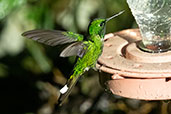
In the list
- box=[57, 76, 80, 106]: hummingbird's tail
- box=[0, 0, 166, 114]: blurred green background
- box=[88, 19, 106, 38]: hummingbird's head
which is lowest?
box=[0, 0, 166, 114]: blurred green background

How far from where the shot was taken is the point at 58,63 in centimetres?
341

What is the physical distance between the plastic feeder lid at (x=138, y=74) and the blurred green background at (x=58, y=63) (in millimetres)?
1384

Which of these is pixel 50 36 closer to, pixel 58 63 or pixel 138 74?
pixel 138 74

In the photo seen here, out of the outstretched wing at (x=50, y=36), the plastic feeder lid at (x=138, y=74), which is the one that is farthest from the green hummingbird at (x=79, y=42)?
the plastic feeder lid at (x=138, y=74)

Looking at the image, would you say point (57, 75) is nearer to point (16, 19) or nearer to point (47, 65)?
point (47, 65)

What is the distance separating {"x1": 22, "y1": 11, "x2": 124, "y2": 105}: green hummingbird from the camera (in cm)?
193

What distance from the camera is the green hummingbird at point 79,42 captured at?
1.93 m

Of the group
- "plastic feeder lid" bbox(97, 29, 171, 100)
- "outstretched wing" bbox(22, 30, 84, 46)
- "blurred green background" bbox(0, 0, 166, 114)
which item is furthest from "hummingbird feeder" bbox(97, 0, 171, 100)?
"blurred green background" bbox(0, 0, 166, 114)

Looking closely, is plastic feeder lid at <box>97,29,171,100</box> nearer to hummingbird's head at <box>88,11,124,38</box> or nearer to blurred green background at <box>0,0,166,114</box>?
hummingbird's head at <box>88,11,124,38</box>

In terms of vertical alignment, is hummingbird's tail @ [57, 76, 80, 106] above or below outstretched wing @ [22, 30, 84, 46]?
below

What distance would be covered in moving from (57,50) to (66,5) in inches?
15.2

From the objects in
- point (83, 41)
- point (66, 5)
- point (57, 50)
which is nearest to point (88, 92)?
point (57, 50)

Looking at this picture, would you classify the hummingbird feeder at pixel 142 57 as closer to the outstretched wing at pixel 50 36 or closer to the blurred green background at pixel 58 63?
the outstretched wing at pixel 50 36

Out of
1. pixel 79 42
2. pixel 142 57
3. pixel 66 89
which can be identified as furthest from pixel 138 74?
pixel 66 89
